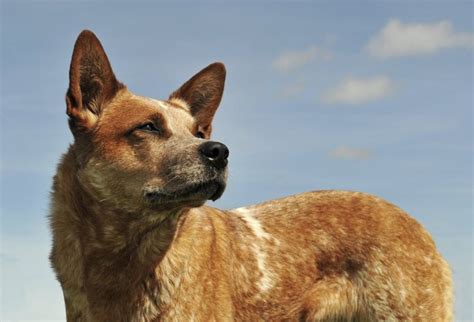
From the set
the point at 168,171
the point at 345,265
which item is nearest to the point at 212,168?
the point at 168,171

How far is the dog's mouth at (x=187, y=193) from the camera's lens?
21.8 feet

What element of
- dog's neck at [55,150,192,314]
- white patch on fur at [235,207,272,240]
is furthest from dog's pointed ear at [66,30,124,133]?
white patch on fur at [235,207,272,240]

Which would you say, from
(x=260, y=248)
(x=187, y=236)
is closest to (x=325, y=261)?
(x=260, y=248)

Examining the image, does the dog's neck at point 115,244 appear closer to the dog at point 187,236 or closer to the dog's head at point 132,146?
the dog at point 187,236

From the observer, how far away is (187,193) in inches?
262

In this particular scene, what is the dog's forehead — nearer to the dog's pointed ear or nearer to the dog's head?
the dog's head

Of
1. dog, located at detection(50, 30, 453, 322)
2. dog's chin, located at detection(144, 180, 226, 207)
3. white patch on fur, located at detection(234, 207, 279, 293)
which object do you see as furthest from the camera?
white patch on fur, located at detection(234, 207, 279, 293)

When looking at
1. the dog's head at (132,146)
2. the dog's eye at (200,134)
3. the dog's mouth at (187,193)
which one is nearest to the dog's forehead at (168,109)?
the dog's head at (132,146)

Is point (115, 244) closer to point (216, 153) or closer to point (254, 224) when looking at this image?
point (216, 153)

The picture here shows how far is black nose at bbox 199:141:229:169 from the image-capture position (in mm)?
6672

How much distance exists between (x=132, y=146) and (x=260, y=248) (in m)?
2.18

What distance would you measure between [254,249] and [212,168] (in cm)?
189

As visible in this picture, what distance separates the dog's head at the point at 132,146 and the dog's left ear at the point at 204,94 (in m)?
0.42

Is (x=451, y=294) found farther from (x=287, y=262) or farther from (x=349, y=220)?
(x=287, y=262)
